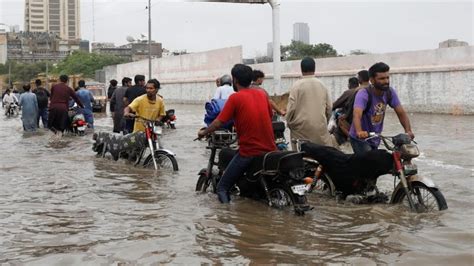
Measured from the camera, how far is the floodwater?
4578mm

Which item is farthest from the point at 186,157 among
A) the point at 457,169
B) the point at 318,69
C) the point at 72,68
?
the point at 72,68

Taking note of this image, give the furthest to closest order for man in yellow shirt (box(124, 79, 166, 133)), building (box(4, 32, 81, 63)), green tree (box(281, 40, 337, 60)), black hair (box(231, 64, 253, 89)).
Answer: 1. building (box(4, 32, 81, 63))
2. green tree (box(281, 40, 337, 60))
3. man in yellow shirt (box(124, 79, 166, 133))
4. black hair (box(231, 64, 253, 89))

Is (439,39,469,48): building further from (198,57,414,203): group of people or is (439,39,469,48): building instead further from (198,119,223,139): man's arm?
(198,119,223,139): man's arm

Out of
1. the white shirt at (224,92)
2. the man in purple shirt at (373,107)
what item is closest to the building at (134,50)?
the white shirt at (224,92)

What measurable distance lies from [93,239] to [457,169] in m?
6.36

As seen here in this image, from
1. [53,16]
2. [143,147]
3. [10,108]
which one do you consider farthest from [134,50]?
[143,147]

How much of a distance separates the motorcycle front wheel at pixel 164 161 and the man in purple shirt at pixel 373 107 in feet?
11.2

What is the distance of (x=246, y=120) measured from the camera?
19.8ft

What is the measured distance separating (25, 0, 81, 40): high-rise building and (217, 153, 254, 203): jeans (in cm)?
12132

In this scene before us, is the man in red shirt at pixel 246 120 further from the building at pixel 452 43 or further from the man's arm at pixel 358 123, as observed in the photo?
the building at pixel 452 43

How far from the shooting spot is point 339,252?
4.65 meters

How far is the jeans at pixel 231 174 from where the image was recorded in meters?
6.20

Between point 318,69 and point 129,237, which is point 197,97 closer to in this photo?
point 318,69

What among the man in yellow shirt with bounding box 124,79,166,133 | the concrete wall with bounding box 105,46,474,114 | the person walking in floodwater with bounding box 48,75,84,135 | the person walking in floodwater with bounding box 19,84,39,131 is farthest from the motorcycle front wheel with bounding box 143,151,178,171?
the concrete wall with bounding box 105,46,474,114
